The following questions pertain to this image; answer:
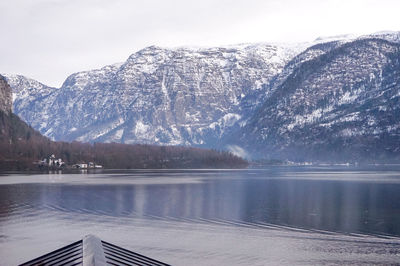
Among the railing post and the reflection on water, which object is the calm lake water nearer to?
the reflection on water

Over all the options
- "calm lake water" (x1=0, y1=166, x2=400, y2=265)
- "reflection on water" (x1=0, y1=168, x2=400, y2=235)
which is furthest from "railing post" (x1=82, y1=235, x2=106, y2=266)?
"reflection on water" (x1=0, y1=168, x2=400, y2=235)

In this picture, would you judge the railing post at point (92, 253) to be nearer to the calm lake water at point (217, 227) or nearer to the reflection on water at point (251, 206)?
the calm lake water at point (217, 227)

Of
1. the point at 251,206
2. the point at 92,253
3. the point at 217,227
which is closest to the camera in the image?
the point at 92,253

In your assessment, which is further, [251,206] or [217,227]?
[251,206]

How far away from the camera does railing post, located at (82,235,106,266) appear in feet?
82.3

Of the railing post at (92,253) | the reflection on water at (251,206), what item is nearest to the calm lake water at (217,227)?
the reflection on water at (251,206)

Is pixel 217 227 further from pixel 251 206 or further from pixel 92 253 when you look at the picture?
pixel 92 253

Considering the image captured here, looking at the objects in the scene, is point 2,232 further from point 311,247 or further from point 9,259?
point 311,247

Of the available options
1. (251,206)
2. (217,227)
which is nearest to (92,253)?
(217,227)

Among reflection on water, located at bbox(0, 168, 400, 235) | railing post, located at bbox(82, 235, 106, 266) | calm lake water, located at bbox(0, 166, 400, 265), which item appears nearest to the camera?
railing post, located at bbox(82, 235, 106, 266)

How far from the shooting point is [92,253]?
27.4 meters

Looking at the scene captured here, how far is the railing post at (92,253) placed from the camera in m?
25.1

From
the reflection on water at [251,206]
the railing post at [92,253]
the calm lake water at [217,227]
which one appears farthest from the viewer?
the reflection on water at [251,206]

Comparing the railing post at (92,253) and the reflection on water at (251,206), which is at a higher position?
the railing post at (92,253)
